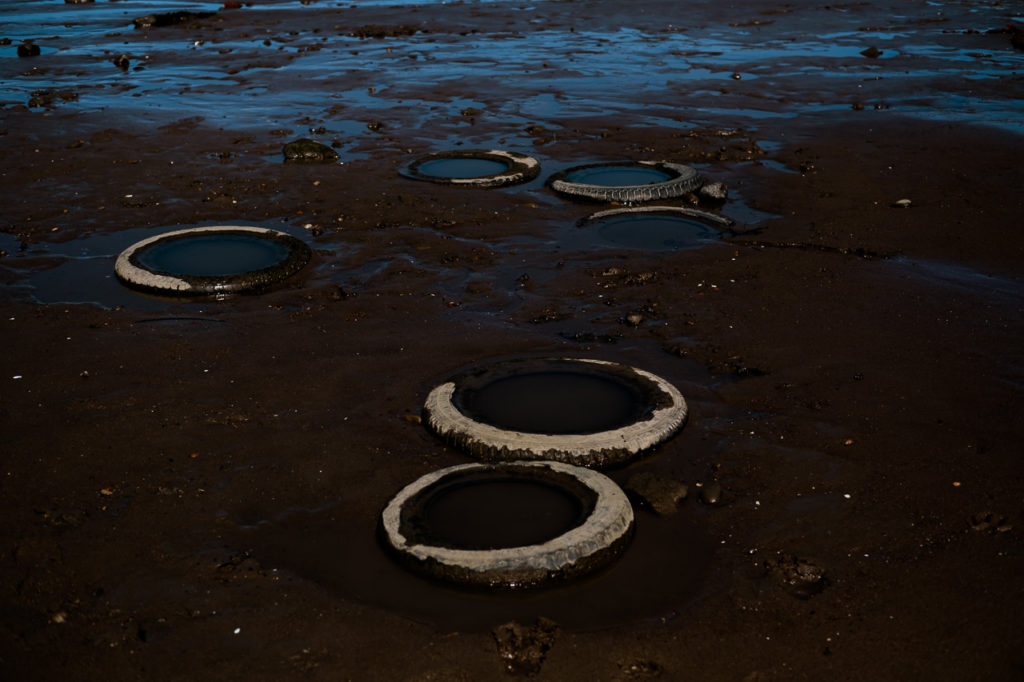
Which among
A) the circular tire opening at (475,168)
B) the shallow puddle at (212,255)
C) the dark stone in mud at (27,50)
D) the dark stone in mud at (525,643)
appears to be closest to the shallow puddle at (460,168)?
the circular tire opening at (475,168)

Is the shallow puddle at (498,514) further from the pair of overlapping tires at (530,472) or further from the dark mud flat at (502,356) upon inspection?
the dark mud flat at (502,356)

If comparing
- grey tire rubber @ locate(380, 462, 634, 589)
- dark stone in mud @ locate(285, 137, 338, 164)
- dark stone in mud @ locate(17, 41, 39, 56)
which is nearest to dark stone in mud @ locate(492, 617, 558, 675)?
grey tire rubber @ locate(380, 462, 634, 589)

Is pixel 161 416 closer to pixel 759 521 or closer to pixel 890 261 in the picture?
pixel 759 521

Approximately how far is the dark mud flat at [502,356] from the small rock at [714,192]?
0.55 feet

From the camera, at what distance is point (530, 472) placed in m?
4.48

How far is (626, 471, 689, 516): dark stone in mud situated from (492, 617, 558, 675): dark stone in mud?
3.43 feet

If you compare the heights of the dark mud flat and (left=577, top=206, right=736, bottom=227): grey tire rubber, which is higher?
(left=577, top=206, right=736, bottom=227): grey tire rubber

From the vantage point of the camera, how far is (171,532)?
14.0 feet

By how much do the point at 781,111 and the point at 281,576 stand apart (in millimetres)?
11734

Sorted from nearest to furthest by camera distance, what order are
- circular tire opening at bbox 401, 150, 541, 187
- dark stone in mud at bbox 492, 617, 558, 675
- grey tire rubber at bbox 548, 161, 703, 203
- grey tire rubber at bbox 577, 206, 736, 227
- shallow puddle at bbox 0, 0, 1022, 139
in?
dark stone in mud at bbox 492, 617, 558, 675
grey tire rubber at bbox 577, 206, 736, 227
grey tire rubber at bbox 548, 161, 703, 203
circular tire opening at bbox 401, 150, 541, 187
shallow puddle at bbox 0, 0, 1022, 139

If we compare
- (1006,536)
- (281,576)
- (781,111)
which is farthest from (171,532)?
(781,111)

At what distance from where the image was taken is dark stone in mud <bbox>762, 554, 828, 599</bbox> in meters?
3.83

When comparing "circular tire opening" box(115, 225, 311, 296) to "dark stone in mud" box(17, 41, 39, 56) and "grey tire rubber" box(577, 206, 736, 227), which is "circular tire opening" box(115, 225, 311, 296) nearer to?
"grey tire rubber" box(577, 206, 736, 227)

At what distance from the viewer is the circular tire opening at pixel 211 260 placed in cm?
714
